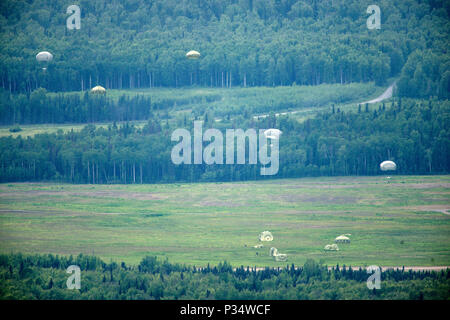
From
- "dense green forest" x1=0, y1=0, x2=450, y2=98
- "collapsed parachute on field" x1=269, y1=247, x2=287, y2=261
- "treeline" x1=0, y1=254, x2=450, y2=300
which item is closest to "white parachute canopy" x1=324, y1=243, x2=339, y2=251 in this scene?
"collapsed parachute on field" x1=269, y1=247, x2=287, y2=261

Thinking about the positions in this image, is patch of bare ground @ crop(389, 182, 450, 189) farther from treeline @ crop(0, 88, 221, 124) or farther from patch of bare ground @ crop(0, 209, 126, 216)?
treeline @ crop(0, 88, 221, 124)

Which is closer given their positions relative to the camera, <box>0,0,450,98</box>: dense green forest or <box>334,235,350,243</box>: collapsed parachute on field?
<box>334,235,350,243</box>: collapsed parachute on field

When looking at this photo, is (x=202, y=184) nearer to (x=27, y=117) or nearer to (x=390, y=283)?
(x=27, y=117)

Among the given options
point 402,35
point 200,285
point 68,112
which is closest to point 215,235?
point 200,285

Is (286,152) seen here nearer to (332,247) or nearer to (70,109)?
(70,109)

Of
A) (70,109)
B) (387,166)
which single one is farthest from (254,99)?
(387,166)
